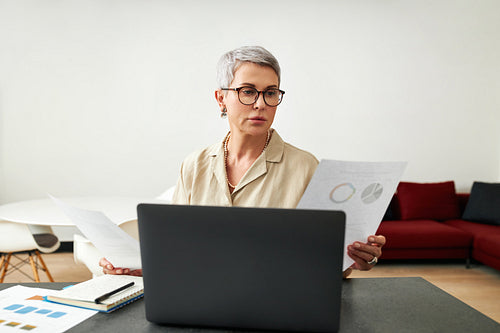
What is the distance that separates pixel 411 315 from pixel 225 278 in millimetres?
485

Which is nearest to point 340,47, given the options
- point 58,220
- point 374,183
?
point 58,220

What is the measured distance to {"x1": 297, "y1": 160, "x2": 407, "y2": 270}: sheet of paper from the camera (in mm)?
851

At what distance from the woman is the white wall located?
344cm

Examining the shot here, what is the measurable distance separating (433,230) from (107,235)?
12.8 feet

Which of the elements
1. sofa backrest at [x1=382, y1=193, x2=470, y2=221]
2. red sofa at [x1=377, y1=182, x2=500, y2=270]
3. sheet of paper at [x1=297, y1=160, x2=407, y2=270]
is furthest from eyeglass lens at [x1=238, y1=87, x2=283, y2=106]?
sofa backrest at [x1=382, y1=193, x2=470, y2=221]

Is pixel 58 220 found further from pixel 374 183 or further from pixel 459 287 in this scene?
pixel 459 287

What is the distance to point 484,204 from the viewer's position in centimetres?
441

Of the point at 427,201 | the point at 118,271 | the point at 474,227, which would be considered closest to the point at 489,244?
the point at 474,227

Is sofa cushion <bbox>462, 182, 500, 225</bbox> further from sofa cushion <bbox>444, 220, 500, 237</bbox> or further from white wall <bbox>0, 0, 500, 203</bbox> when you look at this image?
white wall <bbox>0, 0, 500, 203</bbox>

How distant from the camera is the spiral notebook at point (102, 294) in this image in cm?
94

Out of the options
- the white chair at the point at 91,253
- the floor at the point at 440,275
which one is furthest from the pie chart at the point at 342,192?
the floor at the point at 440,275

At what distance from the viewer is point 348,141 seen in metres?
4.91

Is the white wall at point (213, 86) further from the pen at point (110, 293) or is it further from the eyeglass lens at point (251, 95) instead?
the pen at point (110, 293)

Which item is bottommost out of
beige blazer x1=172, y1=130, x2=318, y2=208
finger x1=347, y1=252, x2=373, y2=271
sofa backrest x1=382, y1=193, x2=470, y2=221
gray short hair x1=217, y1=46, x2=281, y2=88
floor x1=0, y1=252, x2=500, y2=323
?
floor x1=0, y1=252, x2=500, y2=323
